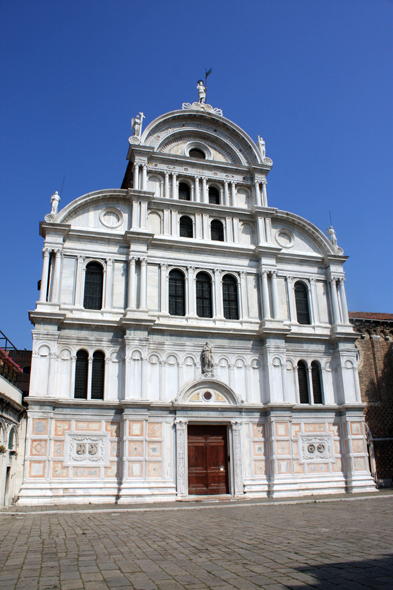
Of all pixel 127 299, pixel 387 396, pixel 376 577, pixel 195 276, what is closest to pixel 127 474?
pixel 127 299

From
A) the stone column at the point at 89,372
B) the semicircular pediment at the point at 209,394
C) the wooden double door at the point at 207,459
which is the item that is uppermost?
the stone column at the point at 89,372

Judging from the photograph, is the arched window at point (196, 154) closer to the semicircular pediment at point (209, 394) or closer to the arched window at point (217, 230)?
the arched window at point (217, 230)

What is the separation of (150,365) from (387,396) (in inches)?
628

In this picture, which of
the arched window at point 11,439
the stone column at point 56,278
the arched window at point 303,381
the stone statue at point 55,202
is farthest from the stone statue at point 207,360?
the stone statue at point 55,202

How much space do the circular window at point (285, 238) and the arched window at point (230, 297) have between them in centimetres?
412

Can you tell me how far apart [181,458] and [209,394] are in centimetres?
330

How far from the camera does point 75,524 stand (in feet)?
47.3

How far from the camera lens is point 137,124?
27078mm

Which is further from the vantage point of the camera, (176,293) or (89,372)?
(176,293)

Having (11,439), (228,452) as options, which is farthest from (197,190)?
A: (11,439)

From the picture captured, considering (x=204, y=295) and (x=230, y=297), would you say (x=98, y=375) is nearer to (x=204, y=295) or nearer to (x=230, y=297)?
(x=204, y=295)

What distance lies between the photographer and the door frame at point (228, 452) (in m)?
21.6

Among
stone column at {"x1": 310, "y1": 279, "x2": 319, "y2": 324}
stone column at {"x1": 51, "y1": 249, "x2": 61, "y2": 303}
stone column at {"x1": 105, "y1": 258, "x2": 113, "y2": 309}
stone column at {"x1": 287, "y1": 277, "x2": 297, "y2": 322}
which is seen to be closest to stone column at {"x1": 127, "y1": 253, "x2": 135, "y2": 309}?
stone column at {"x1": 105, "y1": 258, "x2": 113, "y2": 309}

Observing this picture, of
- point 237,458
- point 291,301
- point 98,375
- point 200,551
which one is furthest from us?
point 291,301
